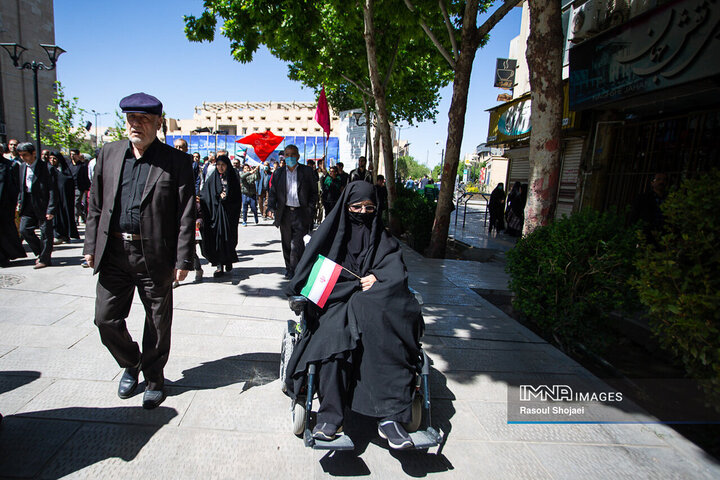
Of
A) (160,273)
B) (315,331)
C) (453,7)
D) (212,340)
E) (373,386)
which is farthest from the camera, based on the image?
(453,7)

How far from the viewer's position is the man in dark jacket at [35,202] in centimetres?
627

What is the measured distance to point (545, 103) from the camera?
15.5 ft

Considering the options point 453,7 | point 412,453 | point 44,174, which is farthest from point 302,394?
point 453,7

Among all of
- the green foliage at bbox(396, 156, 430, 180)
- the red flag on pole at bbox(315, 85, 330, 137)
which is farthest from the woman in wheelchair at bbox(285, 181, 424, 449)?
the green foliage at bbox(396, 156, 430, 180)

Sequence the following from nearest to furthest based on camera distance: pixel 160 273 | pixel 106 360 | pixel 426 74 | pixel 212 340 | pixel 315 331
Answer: pixel 315 331
pixel 160 273
pixel 106 360
pixel 212 340
pixel 426 74

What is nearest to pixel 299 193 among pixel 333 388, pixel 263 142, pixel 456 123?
pixel 456 123

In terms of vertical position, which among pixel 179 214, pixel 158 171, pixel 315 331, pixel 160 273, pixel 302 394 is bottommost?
Result: pixel 302 394

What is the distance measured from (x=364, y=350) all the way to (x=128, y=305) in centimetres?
171

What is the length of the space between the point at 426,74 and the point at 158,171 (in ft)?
65.1

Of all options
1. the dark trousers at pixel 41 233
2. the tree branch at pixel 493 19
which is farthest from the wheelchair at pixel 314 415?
the tree branch at pixel 493 19

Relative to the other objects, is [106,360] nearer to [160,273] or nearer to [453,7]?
[160,273]

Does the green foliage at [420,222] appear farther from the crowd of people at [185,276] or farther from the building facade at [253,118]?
the building facade at [253,118]

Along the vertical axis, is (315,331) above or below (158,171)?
below

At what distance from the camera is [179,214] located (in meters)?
2.80
